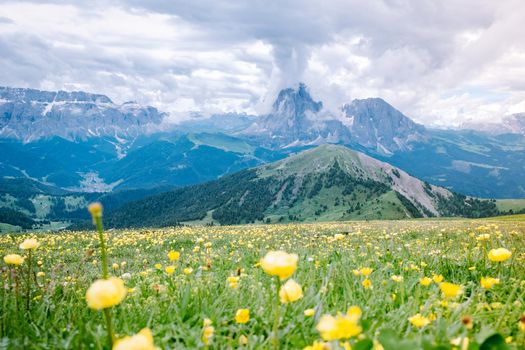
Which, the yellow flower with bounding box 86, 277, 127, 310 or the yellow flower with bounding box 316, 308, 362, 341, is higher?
the yellow flower with bounding box 86, 277, 127, 310

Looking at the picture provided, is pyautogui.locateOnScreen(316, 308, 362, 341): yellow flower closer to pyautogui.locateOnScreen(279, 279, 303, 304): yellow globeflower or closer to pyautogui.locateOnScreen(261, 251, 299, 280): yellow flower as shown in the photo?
pyautogui.locateOnScreen(261, 251, 299, 280): yellow flower

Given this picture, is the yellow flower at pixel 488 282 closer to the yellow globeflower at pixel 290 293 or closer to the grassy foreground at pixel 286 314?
the grassy foreground at pixel 286 314

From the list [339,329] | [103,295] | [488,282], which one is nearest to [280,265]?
[339,329]

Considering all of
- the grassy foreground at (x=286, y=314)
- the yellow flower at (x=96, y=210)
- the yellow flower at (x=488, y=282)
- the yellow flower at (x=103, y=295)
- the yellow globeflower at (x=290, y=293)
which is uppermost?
the yellow flower at (x=96, y=210)

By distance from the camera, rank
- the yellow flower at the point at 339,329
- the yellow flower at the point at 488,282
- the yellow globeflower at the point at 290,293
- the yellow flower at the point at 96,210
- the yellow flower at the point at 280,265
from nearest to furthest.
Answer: the yellow flower at the point at 96,210 → the yellow flower at the point at 339,329 → the yellow flower at the point at 280,265 → the yellow globeflower at the point at 290,293 → the yellow flower at the point at 488,282

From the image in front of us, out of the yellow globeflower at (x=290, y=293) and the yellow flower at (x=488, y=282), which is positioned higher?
the yellow globeflower at (x=290, y=293)

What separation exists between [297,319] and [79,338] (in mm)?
2134

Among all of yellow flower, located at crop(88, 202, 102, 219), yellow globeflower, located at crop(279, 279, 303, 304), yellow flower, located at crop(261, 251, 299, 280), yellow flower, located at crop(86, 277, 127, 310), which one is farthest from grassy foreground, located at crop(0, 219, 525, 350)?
yellow flower, located at crop(88, 202, 102, 219)

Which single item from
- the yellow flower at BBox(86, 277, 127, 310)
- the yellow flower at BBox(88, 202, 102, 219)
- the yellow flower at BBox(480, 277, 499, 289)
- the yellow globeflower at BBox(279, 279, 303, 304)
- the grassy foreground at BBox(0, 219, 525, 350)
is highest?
the yellow flower at BBox(88, 202, 102, 219)

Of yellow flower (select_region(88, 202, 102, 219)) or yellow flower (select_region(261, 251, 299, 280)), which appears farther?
yellow flower (select_region(261, 251, 299, 280))

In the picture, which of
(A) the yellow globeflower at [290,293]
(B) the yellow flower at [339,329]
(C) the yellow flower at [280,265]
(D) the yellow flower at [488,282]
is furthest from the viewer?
(D) the yellow flower at [488,282]

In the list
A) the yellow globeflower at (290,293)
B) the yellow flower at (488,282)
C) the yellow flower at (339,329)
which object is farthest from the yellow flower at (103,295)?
the yellow flower at (488,282)

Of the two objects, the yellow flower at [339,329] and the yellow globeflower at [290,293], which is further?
the yellow globeflower at [290,293]

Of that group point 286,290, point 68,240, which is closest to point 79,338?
point 286,290
